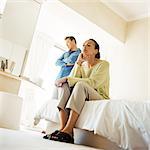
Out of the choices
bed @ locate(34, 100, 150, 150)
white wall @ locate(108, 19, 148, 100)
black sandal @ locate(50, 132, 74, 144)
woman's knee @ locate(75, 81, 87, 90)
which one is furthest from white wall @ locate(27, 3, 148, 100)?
black sandal @ locate(50, 132, 74, 144)

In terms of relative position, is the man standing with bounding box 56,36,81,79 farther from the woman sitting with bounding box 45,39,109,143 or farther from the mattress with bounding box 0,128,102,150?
the mattress with bounding box 0,128,102,150

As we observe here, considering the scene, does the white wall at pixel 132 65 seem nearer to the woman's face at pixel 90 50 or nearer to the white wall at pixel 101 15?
the white wall at pixel 101 15

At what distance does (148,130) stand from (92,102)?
1.44ft

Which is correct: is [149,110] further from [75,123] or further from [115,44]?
[115,44]

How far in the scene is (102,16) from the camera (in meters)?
3.13

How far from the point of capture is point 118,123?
1.37 m

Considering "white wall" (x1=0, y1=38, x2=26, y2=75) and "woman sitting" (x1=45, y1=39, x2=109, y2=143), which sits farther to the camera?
"white wall" (x1=0, y1=38, x2=26, y2=75)

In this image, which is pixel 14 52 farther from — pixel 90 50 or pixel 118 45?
pixel 118 45

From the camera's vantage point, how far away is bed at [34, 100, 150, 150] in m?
1.28

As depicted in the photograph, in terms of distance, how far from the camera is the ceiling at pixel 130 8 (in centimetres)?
307

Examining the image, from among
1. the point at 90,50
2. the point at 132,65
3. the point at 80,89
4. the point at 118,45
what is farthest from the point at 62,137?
the point at 118,45

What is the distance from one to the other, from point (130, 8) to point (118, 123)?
87.3 inches

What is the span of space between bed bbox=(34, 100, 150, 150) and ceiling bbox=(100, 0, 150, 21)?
192 cm

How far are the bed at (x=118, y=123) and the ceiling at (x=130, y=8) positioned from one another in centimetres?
192
